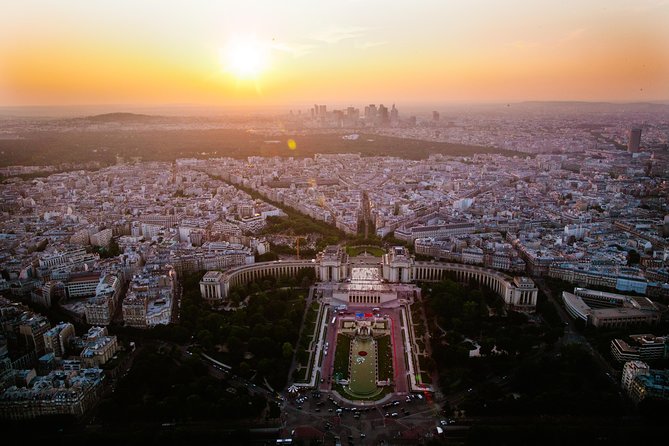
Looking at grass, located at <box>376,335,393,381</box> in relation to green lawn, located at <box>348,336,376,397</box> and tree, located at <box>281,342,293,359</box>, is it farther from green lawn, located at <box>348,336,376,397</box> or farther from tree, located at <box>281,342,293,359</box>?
tree, located at <box>281,342,293,359</box>

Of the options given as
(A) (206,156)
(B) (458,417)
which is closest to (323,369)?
(B) (458,417)

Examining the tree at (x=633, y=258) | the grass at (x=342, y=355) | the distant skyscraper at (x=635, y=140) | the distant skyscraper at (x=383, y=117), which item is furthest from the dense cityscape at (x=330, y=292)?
the distant skyscraper at (x=383, y=117)

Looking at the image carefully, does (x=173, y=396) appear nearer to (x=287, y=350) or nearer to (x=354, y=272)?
(x=287, y=350)

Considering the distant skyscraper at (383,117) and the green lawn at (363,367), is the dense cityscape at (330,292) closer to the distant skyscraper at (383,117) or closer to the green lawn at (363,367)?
the green lawn at (363,367)

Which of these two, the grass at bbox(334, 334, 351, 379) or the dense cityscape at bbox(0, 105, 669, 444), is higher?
the dense cityscape at bbox(0, 105, 669, 444)

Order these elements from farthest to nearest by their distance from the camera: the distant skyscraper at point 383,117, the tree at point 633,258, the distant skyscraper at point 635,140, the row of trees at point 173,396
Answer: the distant skyscraper at point 383,117, the distant skyscraper at point 635,140, the tree at point 633,258, the row of trees at point 173,396

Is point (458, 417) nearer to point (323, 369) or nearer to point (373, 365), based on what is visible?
point (373, 365)

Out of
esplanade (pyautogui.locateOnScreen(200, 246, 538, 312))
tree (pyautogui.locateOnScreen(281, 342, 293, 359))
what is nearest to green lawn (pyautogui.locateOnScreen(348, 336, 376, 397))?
tree (pyautogui.locateOnScreen(281, 342, 293, 359))

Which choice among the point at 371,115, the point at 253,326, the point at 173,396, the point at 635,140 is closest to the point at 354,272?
the point at 253,326
